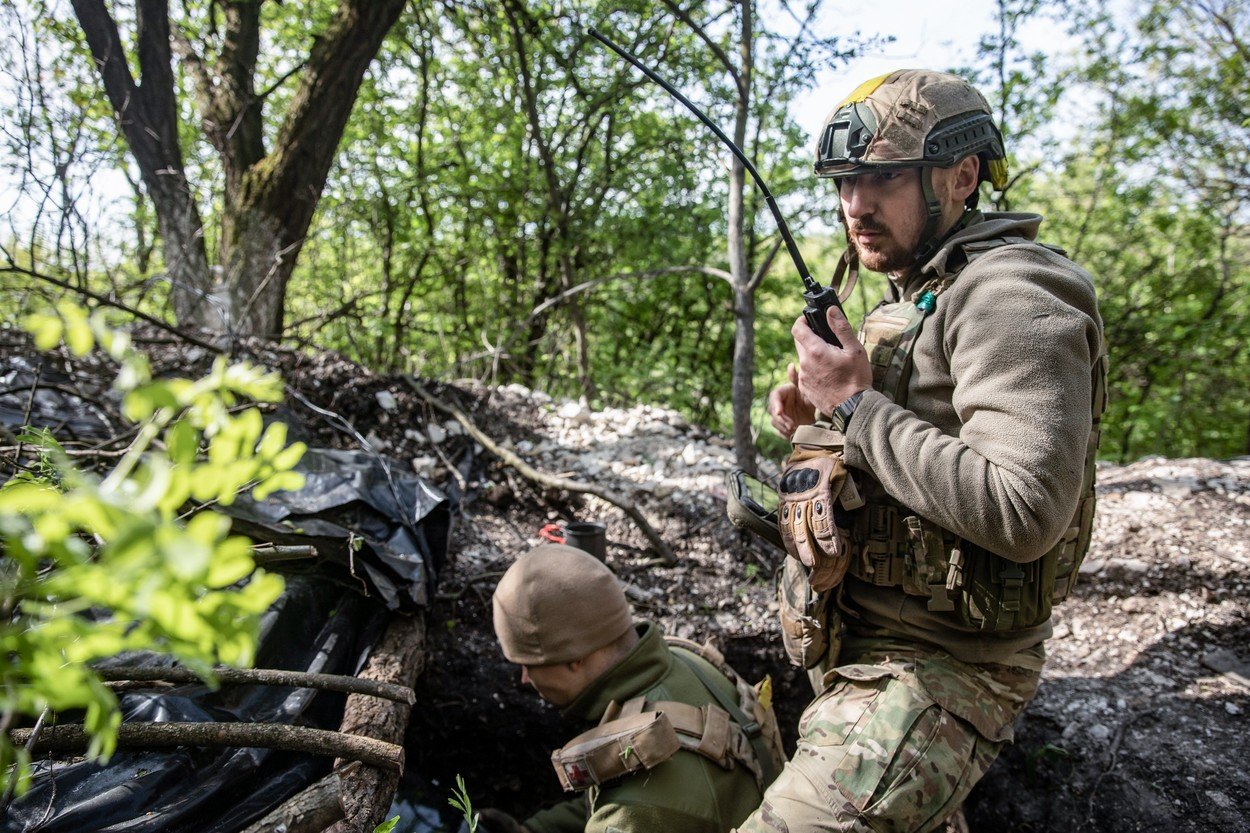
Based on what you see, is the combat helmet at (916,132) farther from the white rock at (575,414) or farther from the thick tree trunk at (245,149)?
the thick tree trunk at (245,149)

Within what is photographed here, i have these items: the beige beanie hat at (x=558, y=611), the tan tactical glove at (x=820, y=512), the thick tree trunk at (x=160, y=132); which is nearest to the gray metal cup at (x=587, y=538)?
the beige beanie hat at (x=558, y=611)

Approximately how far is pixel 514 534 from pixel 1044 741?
2.44m

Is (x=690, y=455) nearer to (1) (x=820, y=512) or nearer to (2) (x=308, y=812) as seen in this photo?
(1) (x=820, y=512)

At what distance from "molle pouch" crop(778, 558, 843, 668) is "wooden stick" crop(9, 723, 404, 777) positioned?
112 cm

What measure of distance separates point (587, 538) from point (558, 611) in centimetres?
98

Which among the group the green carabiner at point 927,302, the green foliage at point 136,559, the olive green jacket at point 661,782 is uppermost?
the green foliage at point 136,559

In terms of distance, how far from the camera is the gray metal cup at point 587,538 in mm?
3299

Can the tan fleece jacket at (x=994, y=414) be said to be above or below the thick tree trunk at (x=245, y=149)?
below

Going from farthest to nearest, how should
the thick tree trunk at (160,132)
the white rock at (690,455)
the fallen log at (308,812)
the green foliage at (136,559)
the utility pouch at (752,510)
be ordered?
Answer: the thick tree trunk at (160,132)
the white rock at (690,455)
the utility pouch at (752,510)
the fallen log at (308,812)
the green foliage at (136,559)

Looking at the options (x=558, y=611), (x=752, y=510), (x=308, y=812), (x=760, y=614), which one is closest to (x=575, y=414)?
(x=760, y=614)

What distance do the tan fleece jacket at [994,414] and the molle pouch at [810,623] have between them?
0.24 metres

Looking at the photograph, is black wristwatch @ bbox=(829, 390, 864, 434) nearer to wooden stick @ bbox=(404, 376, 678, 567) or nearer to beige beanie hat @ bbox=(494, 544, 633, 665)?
beige beanie hat @ bbox=(494, 544, 633, 665)

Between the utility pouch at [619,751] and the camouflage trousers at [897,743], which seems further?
the utility pouch at [619,751]

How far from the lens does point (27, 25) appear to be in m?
3.61
